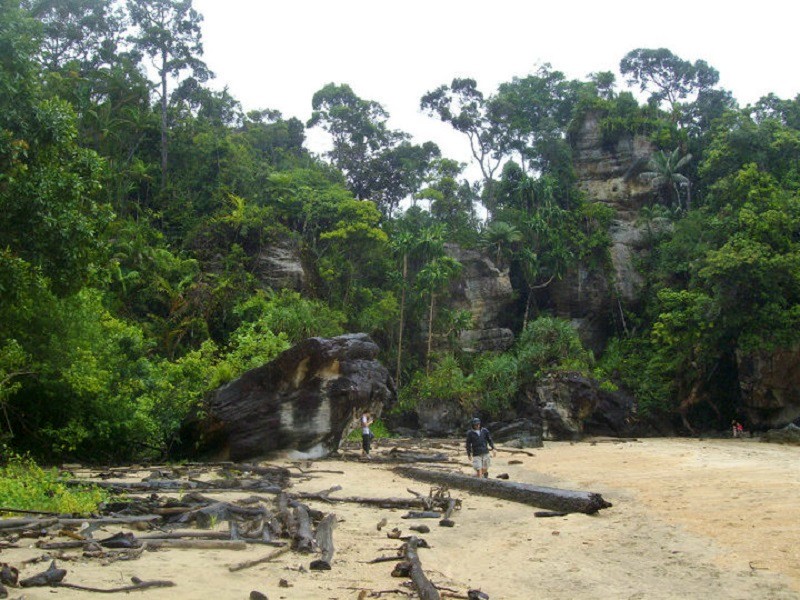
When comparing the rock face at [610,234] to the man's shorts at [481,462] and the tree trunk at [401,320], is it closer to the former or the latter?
the tree trunk at [401,320]

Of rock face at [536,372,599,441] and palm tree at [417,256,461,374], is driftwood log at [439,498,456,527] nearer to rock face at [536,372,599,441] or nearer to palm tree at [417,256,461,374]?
rock face at [536,372,599,441]

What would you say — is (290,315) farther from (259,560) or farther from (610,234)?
(610,234)

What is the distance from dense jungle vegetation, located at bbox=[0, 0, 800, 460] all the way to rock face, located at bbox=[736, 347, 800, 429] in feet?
3.23

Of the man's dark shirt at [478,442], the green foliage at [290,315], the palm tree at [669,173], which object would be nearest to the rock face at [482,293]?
the green foliage at [290,315]

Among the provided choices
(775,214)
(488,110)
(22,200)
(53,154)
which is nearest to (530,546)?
(22,200)

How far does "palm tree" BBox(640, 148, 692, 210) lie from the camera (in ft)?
143

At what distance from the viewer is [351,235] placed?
37.8 metres

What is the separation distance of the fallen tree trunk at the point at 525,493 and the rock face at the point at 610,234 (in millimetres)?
29148

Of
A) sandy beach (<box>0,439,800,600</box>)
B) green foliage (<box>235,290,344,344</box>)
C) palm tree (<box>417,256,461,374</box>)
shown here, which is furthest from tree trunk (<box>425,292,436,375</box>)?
sandy beach (<box>0,439,800,600</box>)

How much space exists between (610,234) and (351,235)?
64.4ft

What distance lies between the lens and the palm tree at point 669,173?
143 ft

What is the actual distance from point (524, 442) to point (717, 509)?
56.5ft

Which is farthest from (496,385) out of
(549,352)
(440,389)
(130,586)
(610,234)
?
(130,586)

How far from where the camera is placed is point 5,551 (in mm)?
6266
